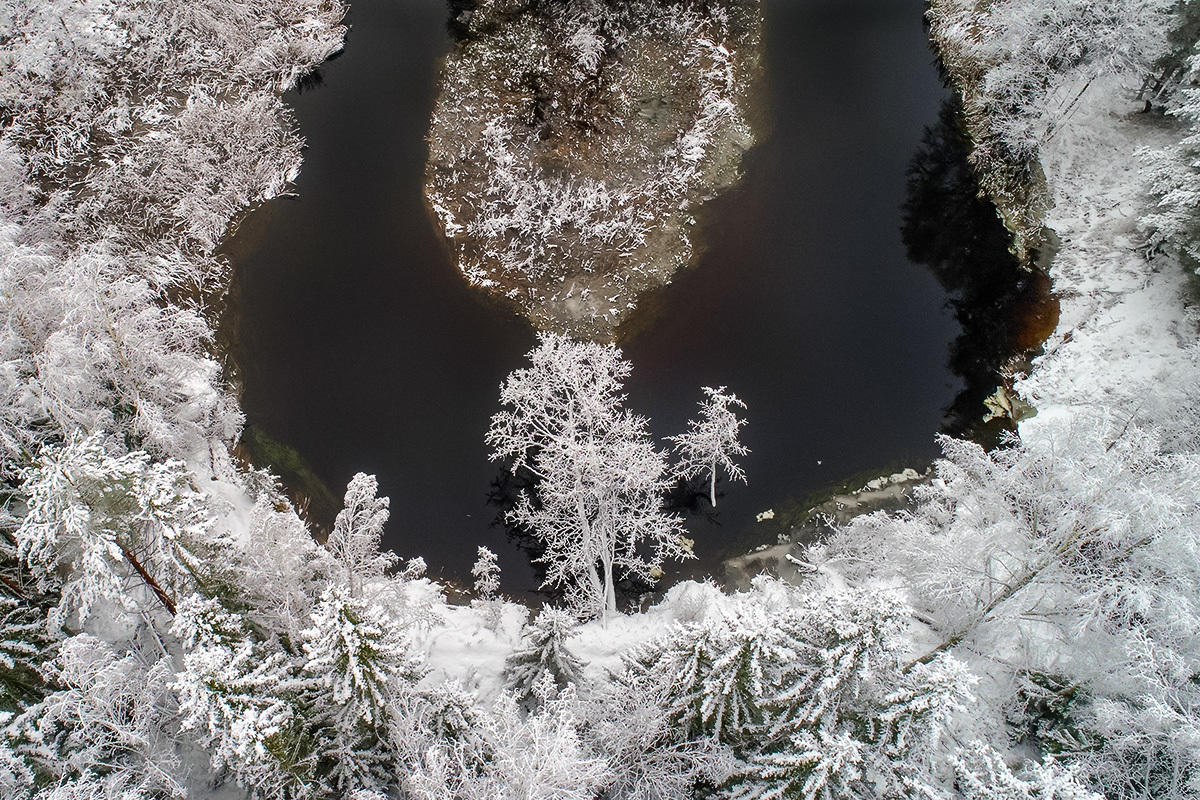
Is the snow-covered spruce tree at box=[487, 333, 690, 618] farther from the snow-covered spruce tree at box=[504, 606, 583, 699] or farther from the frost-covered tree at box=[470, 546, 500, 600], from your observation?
the snow-covered spruce tree at box=[504, 606, 583, 699]

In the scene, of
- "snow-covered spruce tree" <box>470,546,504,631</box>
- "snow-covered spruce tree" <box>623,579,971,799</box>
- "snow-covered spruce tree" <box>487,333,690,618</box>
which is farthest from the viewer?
"snow-covered spruce tree" <box>487,333,690,618</box>

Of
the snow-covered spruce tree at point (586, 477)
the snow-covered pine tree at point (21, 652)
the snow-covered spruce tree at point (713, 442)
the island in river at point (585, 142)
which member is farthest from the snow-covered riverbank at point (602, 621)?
the island in river at point (585, 142)

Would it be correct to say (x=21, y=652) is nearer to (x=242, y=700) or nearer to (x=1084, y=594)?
(x=242, y=700)

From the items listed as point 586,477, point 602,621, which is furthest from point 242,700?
point 602,621

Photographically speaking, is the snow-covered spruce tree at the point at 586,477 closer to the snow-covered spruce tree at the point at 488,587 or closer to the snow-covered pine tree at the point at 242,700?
the snow-covered spruce tree at the point at 488,587

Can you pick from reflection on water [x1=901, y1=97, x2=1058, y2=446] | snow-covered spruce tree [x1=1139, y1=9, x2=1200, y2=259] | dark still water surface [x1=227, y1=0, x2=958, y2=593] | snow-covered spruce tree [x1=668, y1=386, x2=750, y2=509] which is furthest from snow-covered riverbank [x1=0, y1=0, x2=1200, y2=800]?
snow-covered spruce tree [x1=668, y1=386, x2=750, y2=509]
